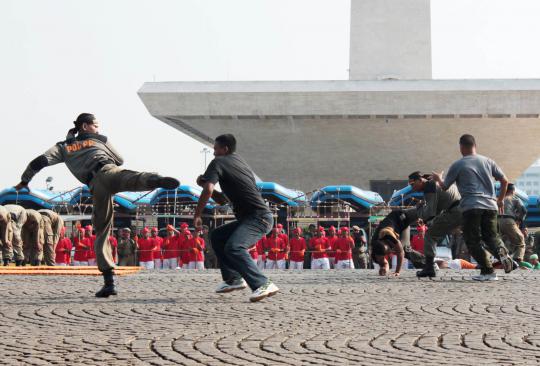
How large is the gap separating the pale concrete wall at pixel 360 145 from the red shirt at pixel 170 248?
75.5 ft

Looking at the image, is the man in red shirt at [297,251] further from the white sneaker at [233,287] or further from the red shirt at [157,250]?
the white sneaker at [233,287]

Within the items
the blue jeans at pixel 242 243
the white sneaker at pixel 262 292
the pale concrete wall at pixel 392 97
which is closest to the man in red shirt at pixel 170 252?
the blue jeans at pixel 242 243

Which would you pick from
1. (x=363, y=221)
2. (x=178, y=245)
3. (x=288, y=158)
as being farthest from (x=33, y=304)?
(x=288, y=158)

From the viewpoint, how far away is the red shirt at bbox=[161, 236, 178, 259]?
76.7 feet

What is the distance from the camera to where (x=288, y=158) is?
4869 centimetres

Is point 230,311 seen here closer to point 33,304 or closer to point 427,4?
point 33,304

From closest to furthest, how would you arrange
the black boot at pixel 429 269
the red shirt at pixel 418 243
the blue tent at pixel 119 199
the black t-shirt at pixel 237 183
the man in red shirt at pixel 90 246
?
the black t-shirt at pixel 237 183, the black boot at pixel 429 269, the red shirt at pixel 418 243, the man in red shirt at pixel 90 246, the blue tent at pixel 119 199

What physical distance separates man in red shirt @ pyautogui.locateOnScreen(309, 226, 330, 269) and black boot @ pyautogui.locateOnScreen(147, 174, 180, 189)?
1530 cm

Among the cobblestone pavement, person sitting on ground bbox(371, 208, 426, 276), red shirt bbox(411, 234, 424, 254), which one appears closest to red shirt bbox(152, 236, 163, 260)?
red shirt bbox(411, 234, 424, 254)

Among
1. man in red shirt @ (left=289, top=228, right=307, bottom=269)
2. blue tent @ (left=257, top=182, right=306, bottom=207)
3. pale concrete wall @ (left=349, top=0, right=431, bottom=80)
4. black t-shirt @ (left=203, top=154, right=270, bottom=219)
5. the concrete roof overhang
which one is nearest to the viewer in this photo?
black t-shirt @ (left=203, top=154, right=270, bottom=219)

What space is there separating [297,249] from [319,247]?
0.53m

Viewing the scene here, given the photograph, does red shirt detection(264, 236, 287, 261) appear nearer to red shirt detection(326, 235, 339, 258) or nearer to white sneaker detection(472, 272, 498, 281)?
red shirt detection(326, 235, 339, 258)

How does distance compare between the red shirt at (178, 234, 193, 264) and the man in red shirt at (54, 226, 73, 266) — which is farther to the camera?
the red shirt at (178, 234, 193, 264)

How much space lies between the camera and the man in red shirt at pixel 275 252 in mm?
23203
